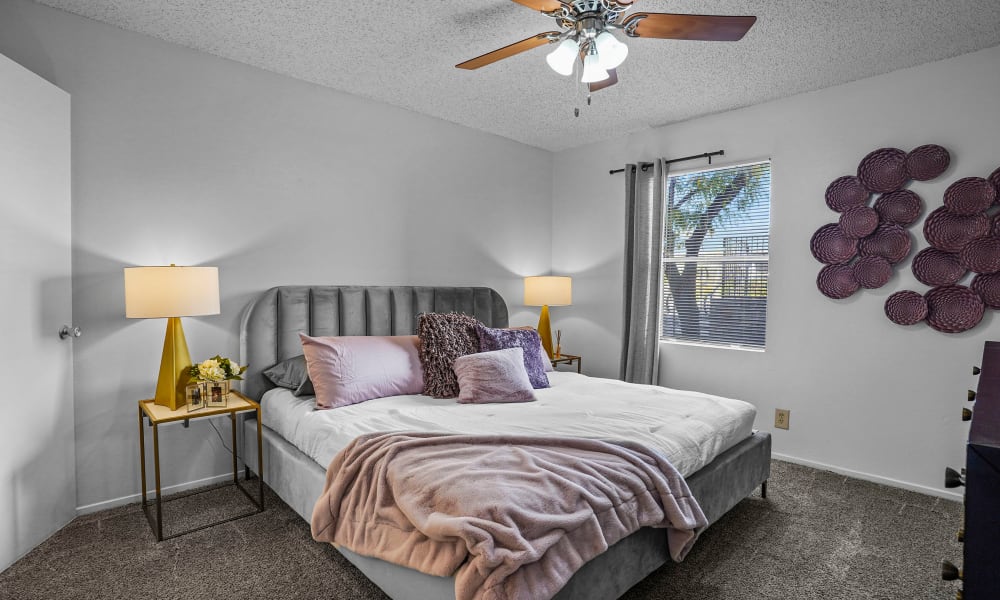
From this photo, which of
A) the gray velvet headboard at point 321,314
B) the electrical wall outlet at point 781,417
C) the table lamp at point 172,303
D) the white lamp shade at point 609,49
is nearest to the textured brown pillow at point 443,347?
the gray velvet headboard at point 321,314

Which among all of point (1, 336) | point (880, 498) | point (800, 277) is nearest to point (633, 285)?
point (800, 277)

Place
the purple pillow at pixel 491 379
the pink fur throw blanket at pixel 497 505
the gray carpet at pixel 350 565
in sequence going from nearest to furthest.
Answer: the pink fur throw blanket at pixel 497 505 < the gray carpet at pixel 350 565 < the purple pillow at pixel 491 379

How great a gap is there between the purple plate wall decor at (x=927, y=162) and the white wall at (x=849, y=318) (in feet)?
0.19

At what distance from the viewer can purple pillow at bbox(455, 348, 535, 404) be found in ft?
9.18

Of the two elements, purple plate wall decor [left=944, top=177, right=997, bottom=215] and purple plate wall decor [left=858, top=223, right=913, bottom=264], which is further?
purple plate wall decor [left=858, top=223, right=913, bottom=264]

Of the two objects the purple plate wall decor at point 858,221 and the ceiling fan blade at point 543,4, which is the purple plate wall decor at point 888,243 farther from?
the ceiling fan blade at point 543,4

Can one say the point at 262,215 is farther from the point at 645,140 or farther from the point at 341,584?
the point at 645,140

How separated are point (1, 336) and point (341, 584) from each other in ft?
5.62

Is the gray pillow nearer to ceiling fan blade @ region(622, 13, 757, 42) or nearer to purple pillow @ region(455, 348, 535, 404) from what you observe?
purple pillow @ region(455, 348, 535, 404)

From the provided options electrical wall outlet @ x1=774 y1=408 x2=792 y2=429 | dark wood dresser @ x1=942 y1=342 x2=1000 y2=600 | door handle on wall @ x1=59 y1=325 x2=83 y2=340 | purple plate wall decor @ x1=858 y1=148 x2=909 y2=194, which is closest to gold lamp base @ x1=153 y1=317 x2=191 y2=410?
door handle on wall @ x1=59 y1=325 x2=83 y2=340

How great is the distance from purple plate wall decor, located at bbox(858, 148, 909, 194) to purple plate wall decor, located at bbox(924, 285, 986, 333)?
67 centimetres


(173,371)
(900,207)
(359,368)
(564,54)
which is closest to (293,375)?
(359,368)

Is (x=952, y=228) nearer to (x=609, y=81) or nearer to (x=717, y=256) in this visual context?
(x=717, y=256)

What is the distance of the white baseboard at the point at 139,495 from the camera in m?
2.60
